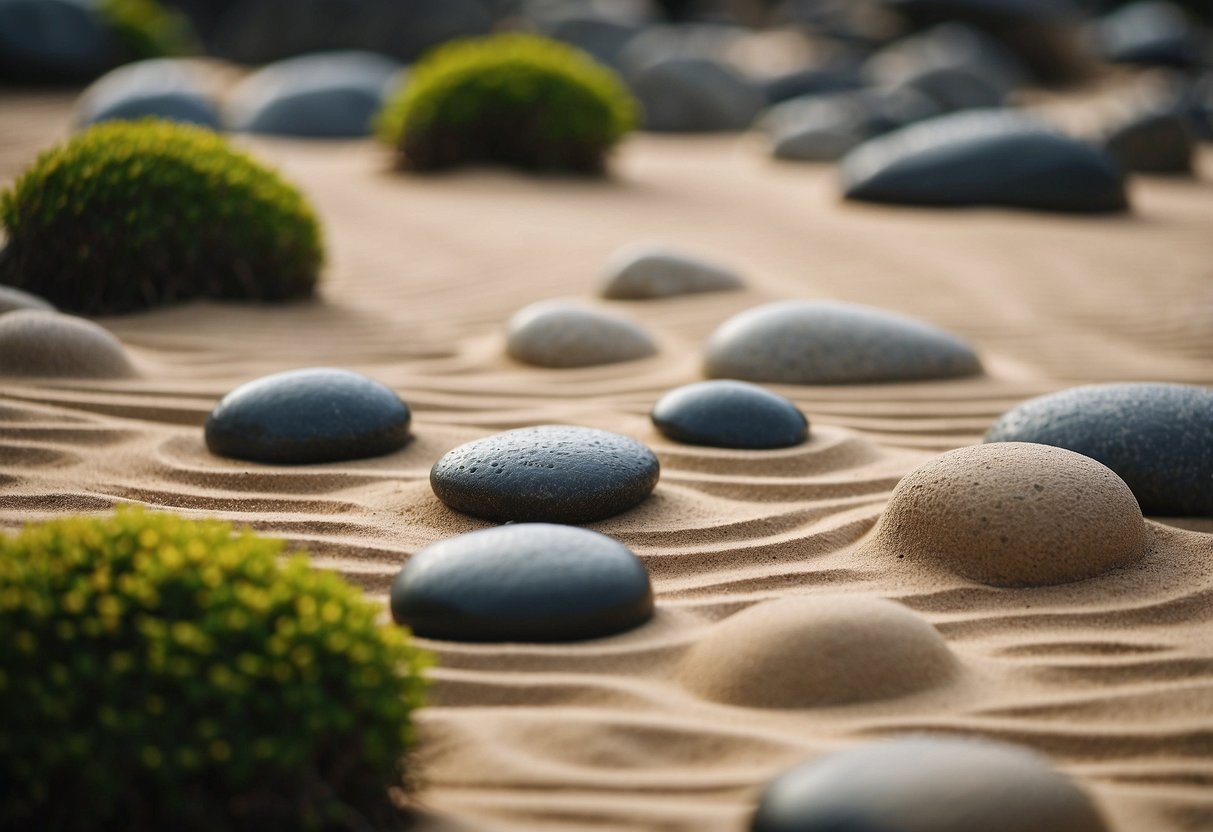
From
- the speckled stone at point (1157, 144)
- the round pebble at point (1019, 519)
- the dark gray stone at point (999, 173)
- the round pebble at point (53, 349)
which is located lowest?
the round pebble at point (1019, 519)

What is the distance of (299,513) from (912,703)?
1676mm

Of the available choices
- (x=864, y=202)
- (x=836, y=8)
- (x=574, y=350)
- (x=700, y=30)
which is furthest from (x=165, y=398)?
(x=836, y=8)

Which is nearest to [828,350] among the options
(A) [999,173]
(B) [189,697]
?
(B) [189,697]

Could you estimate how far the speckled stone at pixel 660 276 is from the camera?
5.68 meters

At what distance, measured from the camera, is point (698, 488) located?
3318 millimetres

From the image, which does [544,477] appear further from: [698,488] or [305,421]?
[305,421]

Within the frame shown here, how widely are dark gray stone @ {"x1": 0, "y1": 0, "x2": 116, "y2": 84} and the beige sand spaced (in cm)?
518

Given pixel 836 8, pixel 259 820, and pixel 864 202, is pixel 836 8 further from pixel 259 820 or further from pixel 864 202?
pixel 259 820

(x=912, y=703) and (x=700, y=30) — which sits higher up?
(x=700, y=30)

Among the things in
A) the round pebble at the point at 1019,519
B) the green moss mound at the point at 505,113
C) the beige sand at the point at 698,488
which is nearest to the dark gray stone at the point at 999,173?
the beige sand at the point at 698,488

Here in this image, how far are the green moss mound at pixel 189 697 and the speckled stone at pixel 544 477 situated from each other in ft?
3.60

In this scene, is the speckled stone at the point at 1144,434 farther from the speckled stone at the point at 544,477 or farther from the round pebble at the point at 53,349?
the round pebble at the point at 53,349

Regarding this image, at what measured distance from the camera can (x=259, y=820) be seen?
1.65 metres

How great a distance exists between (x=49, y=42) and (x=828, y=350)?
1073 cm
